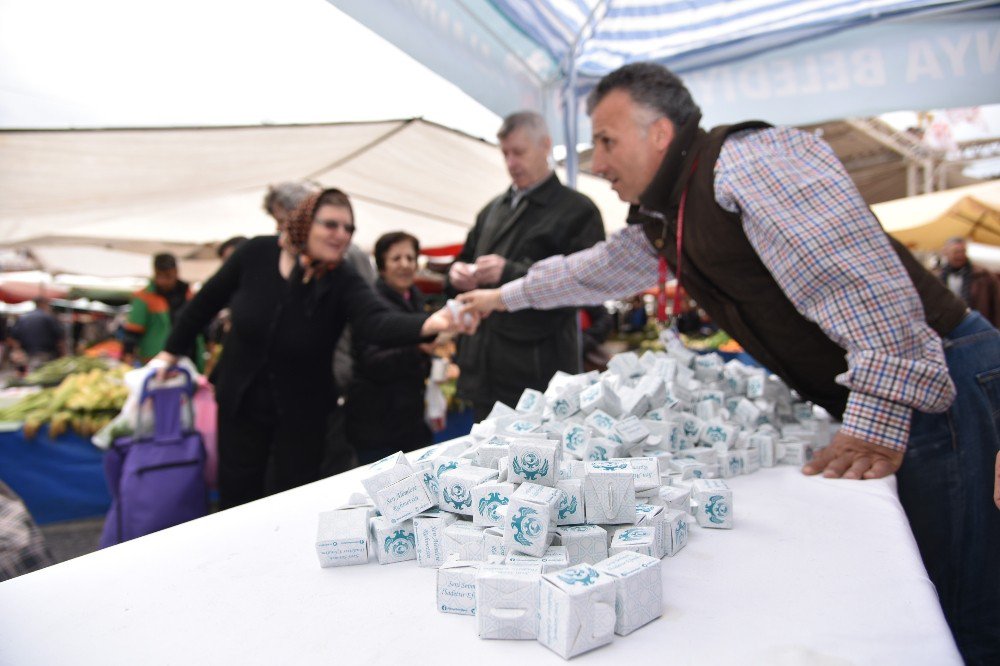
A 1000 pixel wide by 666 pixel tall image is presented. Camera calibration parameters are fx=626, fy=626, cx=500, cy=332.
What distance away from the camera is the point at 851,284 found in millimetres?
1512

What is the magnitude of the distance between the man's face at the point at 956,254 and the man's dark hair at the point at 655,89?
7583 mm

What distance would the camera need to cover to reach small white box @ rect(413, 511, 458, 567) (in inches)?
43.1

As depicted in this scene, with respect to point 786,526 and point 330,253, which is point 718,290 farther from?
point 330,253

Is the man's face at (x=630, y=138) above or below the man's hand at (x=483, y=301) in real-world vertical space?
above

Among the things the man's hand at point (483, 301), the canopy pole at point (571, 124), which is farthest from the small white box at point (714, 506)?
the canopy pole at point (571, 124)

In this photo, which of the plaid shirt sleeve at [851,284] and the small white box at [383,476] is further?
the plaid shirt sleeve at [851,284]

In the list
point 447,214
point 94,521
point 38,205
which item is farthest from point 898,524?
point 447,214

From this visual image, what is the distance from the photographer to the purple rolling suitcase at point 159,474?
117 inches

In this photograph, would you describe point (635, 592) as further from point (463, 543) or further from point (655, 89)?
point (655, 89)

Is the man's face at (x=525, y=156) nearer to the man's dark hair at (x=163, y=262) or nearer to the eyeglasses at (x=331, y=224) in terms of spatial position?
the eyeglasses at (x=331, y=224)

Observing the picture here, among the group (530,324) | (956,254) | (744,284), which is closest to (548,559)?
(744,284)

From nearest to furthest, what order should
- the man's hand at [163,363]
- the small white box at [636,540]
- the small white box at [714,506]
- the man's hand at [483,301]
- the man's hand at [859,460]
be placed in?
1. the small white box at [636,540]
2. the small white box at [714,506]
3. the man's hand at [859,460]
4. the man's hand at [483,301]
5. the man's hand at [163,363]

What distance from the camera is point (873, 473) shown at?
5.00ft

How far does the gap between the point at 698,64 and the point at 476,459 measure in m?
3.52
